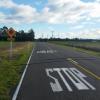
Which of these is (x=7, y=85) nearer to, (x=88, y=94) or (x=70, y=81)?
(x=70, y=81)

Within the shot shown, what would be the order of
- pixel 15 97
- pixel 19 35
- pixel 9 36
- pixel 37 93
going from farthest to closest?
1. pixel 19 35
2. pixel 9 36
3. pixel 37 93
4. pixel 15 97

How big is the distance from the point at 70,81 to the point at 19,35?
18579 centimetres

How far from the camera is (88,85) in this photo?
511 inches

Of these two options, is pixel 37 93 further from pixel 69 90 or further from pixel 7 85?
pixel 7 85

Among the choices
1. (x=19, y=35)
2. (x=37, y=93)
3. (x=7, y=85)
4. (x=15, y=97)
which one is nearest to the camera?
(x=15, y=97)

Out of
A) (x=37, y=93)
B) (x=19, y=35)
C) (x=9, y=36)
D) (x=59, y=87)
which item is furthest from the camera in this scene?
(x=19, y=35)

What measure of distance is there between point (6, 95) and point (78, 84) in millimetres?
3425

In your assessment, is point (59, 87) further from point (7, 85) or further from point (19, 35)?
point (19, 35)

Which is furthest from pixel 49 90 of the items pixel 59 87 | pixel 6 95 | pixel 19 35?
pixel 19 35

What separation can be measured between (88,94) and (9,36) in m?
20.9

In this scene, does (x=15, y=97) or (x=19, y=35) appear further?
(x=19, y=35)

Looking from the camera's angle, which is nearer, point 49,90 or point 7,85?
point 49,90

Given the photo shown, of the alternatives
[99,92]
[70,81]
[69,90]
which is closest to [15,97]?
[69,90]

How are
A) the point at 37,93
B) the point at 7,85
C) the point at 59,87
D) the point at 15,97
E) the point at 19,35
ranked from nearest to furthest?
the point at 15,97 → the point at 37,93 → the point at 59,87 → the point at 7,85 → the point at 19,35
